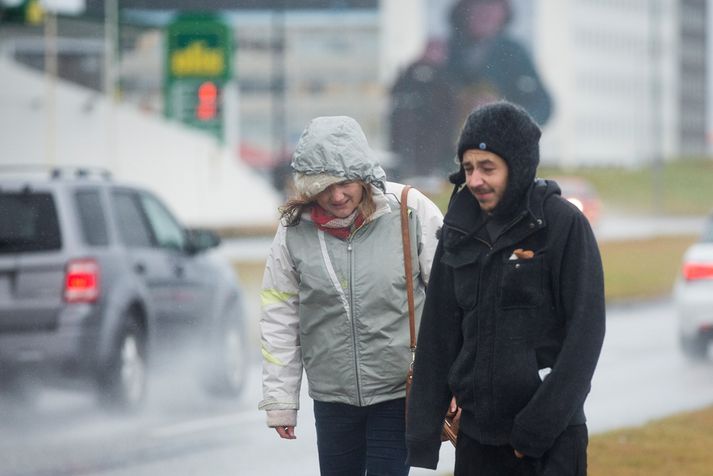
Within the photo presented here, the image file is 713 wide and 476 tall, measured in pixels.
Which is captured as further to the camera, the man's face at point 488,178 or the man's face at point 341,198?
the man's face at point 341,198

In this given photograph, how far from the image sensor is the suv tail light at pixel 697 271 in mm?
14453

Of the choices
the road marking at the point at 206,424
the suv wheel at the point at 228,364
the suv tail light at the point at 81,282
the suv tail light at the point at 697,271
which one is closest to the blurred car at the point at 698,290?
the suv tail light at the point at 697,271

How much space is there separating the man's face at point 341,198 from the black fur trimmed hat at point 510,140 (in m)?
0.78

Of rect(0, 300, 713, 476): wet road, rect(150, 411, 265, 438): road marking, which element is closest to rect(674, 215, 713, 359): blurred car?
rect(0, 300, 713, 476): wet road

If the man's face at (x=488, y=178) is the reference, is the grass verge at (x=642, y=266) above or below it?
below

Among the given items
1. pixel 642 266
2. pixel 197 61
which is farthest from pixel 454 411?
pixel 642 266

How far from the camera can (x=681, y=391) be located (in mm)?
12711

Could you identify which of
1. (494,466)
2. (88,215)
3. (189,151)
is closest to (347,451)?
(494,466)

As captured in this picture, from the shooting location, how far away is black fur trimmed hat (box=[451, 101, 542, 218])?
3955mm

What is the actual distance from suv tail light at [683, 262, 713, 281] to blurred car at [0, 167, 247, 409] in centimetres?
450

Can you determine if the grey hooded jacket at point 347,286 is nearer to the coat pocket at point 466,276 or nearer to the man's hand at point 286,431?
the man's hand at point 286,431

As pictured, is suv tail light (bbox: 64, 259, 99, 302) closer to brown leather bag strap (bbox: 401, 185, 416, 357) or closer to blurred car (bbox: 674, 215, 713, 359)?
blurred car (bbox: 674, 215, 713, 359)

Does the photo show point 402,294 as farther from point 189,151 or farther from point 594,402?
point 189,151

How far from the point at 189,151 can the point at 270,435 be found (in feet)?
111
